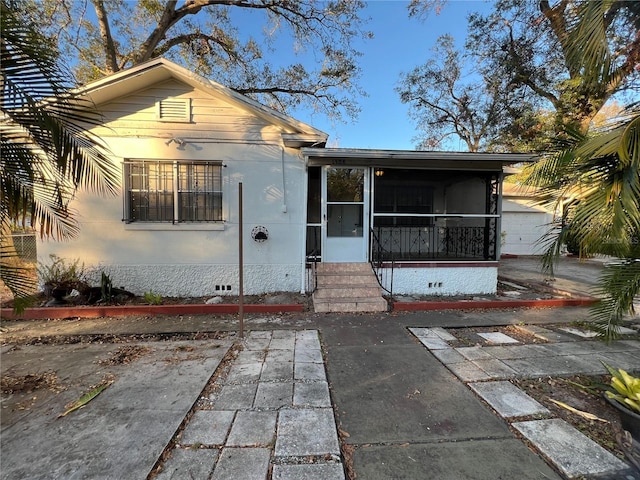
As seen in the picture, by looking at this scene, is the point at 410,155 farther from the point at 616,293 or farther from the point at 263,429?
the point at 263,429

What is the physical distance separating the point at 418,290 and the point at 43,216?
649 centimetres

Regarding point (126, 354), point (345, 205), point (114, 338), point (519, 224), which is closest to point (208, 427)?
point (126, 354)

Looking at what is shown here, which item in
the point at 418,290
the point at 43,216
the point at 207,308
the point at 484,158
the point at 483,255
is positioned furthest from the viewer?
the point at 483,255

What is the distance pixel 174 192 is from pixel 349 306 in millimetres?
4426

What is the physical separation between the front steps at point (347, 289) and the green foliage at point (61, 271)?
4.70m

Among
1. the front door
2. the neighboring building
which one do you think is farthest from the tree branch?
the neighboring building

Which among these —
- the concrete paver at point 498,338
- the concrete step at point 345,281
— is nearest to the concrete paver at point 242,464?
the concrete paver at point 498,338

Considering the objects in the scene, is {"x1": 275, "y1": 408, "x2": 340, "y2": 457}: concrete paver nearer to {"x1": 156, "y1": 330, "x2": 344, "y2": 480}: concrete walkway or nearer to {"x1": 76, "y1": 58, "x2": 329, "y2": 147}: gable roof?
{"x1": 156, "y1": 330, "x2": 344, "y2": 480}: concrete walkway

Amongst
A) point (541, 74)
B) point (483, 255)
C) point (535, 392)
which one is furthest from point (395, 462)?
point (541, 74)

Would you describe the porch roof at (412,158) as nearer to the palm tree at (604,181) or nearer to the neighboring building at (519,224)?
the palm tree at (604,181)

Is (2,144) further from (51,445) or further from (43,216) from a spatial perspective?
(51,445)

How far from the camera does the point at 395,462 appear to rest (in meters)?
2.15

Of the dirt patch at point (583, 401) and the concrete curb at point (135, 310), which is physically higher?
the concrete curb at point (135, 310)

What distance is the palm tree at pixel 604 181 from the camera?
251 cm
